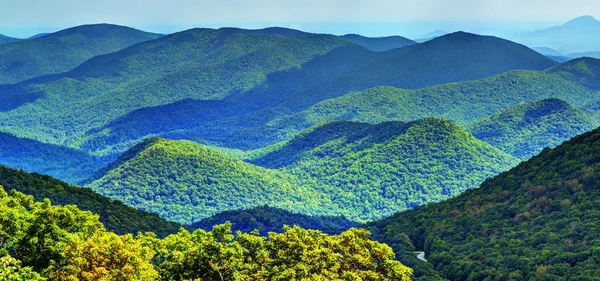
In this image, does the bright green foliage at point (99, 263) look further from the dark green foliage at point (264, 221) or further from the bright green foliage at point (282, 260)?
the dark green foliage at point (264, 221)

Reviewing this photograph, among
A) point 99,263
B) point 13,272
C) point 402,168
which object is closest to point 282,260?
point 99,263

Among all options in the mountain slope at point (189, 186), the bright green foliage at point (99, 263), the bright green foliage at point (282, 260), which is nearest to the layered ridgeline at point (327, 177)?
the mountain slope at point (189, 186)

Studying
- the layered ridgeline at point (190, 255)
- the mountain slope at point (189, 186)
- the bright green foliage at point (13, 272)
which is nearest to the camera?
the bright green foliage at point (13, 272)

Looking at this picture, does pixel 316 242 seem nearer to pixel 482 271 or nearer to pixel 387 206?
pixel 482 271

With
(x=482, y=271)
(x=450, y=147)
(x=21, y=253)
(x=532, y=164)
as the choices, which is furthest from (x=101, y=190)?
(x=21, y=253)

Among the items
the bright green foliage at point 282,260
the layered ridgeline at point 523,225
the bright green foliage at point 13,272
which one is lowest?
the bright green foliage at point 13,272

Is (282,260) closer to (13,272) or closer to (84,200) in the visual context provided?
(13,272)
